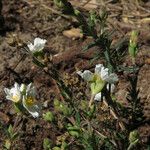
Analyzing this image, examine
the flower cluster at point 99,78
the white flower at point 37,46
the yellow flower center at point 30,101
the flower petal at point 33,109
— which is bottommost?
the flower petal at point 33,109

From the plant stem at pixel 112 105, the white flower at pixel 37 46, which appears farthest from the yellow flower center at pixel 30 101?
the plant stem at pixel 112 105

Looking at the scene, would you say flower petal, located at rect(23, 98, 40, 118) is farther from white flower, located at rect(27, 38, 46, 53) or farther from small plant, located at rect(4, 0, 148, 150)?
white flower, located at rect(27, 38, 46, 53)

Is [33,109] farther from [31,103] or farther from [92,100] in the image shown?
[92,100]

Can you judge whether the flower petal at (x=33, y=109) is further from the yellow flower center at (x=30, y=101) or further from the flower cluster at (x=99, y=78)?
the flower cluster at (x=99, y=78)

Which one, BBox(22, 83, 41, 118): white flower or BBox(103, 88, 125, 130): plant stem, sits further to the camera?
BBox(103, 88, 125, 130): plant stem

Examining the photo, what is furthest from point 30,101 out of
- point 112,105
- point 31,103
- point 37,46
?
point 112,105

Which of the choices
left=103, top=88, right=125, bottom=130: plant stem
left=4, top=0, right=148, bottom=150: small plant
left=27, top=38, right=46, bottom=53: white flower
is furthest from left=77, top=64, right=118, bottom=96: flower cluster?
left=27, top=38, right=46, bottom=53: white flower

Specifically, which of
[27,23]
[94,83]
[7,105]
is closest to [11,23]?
[27,23]
